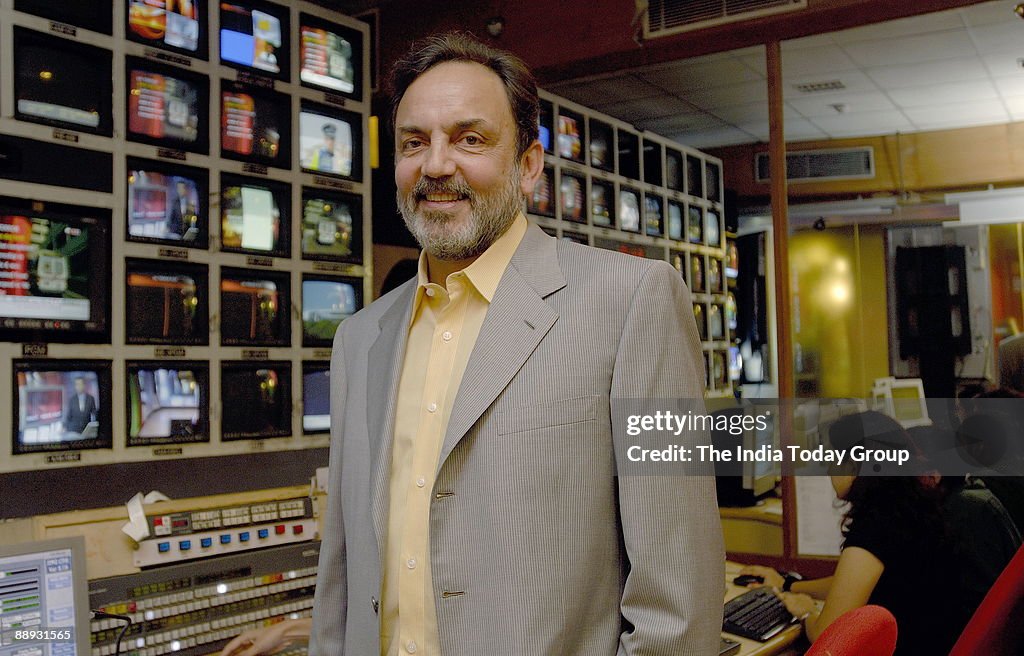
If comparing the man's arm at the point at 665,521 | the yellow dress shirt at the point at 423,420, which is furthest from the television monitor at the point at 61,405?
the man's arm at the point at 665,521

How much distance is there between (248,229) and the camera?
91.7 inches

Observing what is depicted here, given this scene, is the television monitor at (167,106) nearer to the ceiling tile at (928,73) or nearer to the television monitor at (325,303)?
the television monitor at (325,303)

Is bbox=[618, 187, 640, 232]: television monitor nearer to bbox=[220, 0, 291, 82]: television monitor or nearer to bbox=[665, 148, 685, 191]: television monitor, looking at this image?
bbox=[665, 148, 685, 191]: television monitor

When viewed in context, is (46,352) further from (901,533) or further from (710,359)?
(901,533)

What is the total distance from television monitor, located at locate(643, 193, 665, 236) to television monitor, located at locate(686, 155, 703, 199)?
102 mm

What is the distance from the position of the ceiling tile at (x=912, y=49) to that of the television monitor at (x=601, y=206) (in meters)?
0.85

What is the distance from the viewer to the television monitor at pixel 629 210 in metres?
2.91

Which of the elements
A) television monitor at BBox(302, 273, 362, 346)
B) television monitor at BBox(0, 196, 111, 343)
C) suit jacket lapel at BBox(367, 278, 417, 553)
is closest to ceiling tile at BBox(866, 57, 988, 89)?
television monitor at BBox(302, 273, 362, 346)

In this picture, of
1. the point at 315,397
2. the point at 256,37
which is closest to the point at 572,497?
the point at 315,397

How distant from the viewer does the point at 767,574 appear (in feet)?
7.91

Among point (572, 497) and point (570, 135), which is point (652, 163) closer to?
point (570, 135)

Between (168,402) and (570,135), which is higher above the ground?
(570,135)

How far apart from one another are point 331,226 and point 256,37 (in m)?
0.55

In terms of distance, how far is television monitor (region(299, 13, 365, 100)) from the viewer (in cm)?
251
